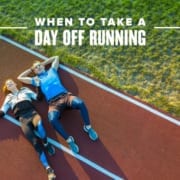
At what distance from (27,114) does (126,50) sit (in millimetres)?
2634

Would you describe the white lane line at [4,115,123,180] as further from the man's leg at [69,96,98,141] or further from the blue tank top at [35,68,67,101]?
the blue tank top at [35,68,67,101]

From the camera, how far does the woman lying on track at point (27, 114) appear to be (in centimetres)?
944

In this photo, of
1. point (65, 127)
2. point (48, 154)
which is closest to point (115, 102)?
point (65, 127)

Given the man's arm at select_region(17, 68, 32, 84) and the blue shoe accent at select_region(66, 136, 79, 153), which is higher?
the man's arm at select_region(17, 68, 32, 84)

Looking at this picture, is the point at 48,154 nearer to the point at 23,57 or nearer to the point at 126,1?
the point at 23,57

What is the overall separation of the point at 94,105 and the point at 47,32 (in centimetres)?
209

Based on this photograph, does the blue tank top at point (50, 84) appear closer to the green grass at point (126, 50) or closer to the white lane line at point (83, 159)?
the green grass at point (126, 50)

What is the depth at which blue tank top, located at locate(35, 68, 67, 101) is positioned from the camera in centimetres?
973

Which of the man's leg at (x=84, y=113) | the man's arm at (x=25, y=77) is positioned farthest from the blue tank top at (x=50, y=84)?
the man's leg at (x=84, y=113)

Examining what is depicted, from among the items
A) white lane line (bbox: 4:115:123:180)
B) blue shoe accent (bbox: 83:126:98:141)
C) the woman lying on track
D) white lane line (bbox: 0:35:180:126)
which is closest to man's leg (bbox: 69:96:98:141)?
blue shoe accent (bbox: 83:126:98:141)

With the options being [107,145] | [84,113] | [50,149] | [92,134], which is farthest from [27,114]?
[107,145]

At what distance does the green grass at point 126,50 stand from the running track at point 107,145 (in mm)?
350

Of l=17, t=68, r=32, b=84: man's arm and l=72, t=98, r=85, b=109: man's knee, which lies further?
l=17, t=68, r=32, b=84: man's arm

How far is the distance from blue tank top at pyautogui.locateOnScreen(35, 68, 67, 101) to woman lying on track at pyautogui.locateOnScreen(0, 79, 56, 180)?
0.27 metres
